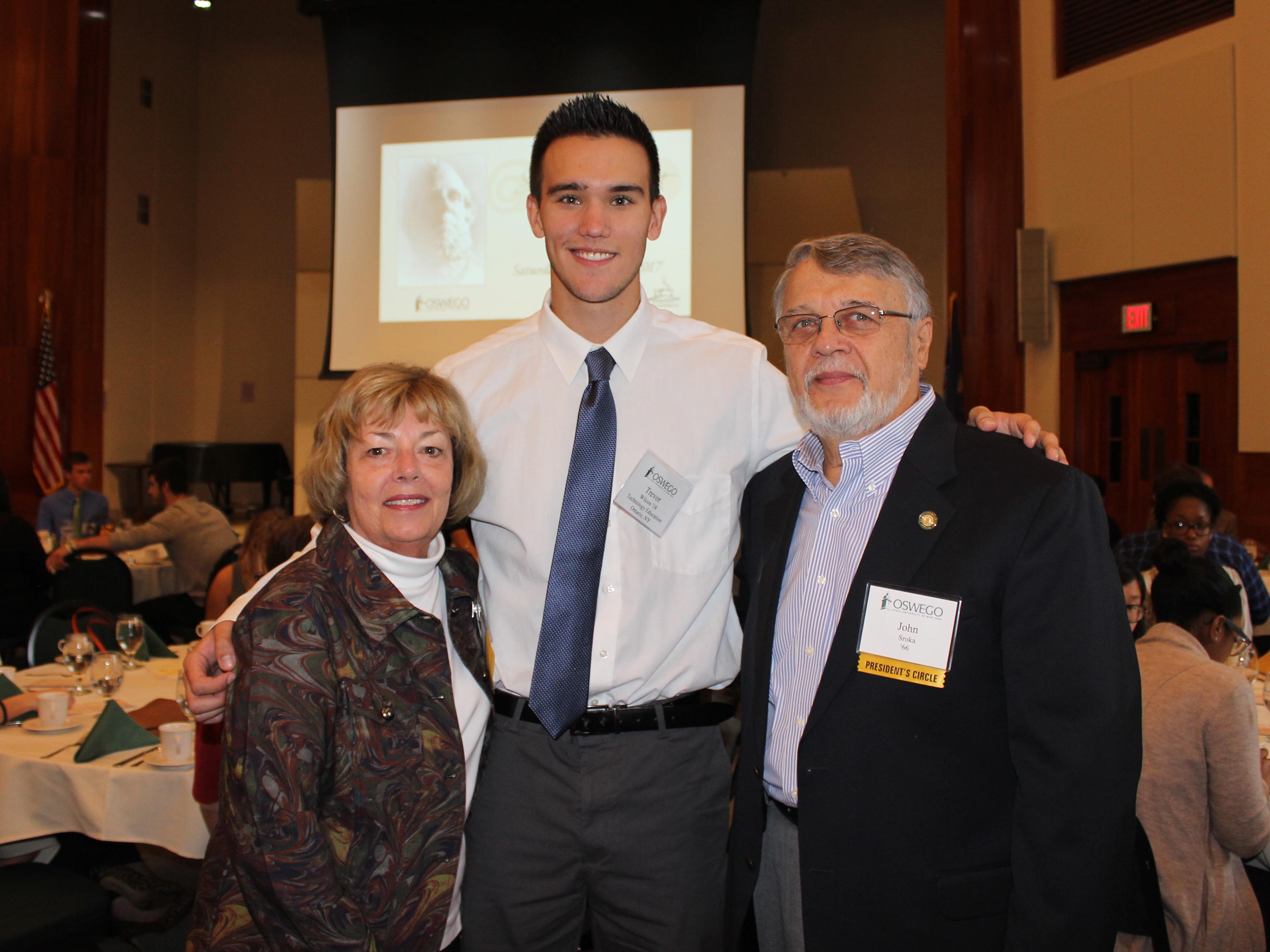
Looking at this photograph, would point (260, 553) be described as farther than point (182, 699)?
Yes

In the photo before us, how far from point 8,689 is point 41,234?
8286 mm

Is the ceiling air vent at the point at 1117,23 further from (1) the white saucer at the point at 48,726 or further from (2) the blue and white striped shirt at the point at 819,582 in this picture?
(1) the white saucer at the point at 48,726

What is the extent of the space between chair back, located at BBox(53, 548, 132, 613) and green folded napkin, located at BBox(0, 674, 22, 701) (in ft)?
8.53

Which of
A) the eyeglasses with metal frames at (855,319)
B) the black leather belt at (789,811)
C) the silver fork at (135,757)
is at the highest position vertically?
the eyeglasses with metal frames at (855,319)

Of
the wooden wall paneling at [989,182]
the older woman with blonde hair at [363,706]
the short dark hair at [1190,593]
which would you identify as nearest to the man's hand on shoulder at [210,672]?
the older woman with blonde hair at [363,706]

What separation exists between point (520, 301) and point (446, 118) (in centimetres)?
203

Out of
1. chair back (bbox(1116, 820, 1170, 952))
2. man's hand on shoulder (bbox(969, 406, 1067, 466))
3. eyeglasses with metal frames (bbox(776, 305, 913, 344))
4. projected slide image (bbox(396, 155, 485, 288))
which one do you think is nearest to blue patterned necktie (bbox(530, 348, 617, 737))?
eyeglasses with metal frames (bbox(776, 305, 913, 344))

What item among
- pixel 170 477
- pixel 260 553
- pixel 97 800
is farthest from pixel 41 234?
pixel 97 800

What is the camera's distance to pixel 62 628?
14.3ft

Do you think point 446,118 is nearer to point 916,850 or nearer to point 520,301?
point 520,301

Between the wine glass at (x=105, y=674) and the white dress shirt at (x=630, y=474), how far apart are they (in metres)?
2.13

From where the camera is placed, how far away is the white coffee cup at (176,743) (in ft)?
→ 9.09

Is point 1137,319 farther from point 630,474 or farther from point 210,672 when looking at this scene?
point 210,672

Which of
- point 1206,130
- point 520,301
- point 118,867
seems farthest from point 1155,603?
point 520,301
